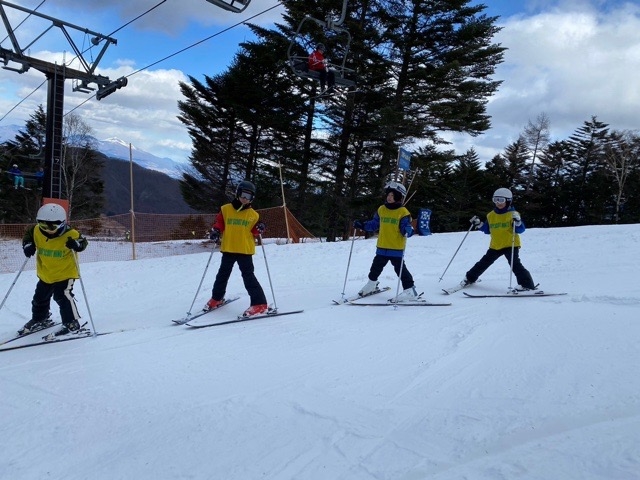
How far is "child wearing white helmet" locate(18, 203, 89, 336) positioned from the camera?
17.1ft

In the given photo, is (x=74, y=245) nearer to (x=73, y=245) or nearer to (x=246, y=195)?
(x=73, y=245)

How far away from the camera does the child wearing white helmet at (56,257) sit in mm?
5219

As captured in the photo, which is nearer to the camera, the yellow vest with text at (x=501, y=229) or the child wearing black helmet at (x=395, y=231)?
the child wearing black helmet at (x=395, y=231)

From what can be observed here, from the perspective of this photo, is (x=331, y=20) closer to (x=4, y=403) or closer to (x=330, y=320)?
(x=330, y=320)

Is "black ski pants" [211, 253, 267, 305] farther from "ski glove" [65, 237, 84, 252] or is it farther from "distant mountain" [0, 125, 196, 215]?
"distant mountain" [0, 125, 196, 215]

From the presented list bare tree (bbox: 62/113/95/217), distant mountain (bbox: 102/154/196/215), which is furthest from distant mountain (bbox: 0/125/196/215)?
bare tree (bbox: 62/113/95/217)

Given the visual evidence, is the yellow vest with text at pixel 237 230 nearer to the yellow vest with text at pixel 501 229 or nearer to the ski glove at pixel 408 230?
the ski glove at pixel 408 230

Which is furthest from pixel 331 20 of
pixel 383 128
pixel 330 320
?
pixel 383 128

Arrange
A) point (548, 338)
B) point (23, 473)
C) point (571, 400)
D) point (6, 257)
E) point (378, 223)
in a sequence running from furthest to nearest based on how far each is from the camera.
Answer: point (6, 257) < point (378, 223) < point (548, 338) < point (571, 400) < point (23, 473)

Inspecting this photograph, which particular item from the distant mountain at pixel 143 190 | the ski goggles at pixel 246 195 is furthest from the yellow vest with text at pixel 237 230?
the distant mountain at pixel 143 190

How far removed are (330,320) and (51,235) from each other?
3.54 m

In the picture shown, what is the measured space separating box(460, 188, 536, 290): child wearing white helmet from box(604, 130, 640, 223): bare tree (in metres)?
33.9

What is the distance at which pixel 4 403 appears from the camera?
3.36 metres

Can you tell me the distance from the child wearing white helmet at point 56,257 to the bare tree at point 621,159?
3900cm
